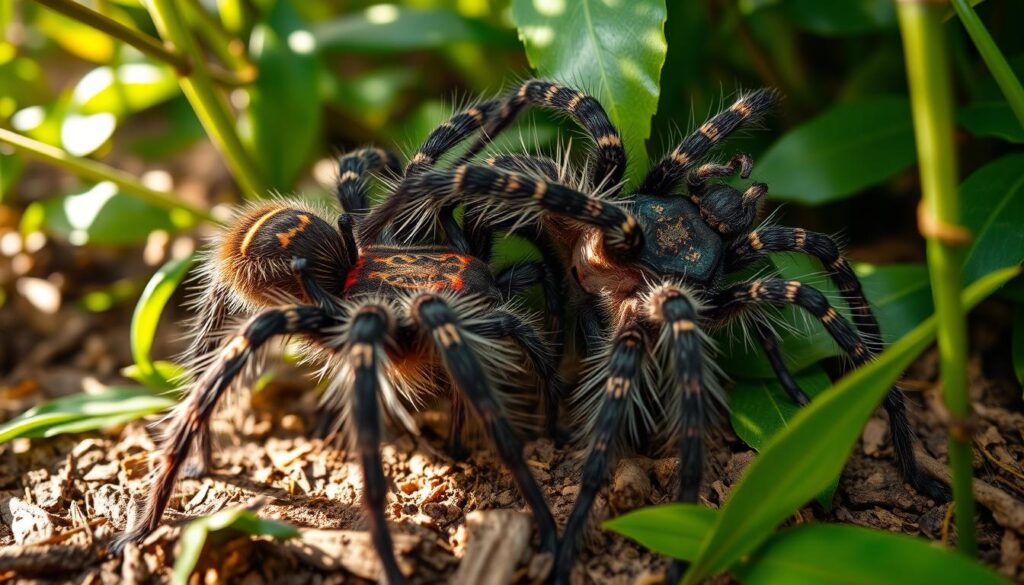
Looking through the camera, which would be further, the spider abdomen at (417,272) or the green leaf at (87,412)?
the green leaf at (87,412)

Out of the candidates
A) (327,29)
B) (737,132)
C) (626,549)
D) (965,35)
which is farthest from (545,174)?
(965,35)

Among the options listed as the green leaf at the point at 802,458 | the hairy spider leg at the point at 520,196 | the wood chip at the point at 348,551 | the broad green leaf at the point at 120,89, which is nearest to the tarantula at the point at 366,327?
the wood chip at the point at 348,551

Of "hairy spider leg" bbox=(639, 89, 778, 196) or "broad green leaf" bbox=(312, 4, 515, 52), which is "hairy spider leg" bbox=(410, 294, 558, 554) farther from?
"broad green leaf" bbox=(312, 4, 515, 52)

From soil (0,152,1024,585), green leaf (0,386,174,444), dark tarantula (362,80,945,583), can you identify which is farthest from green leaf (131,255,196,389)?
dark tarantula (362,80,945,583)

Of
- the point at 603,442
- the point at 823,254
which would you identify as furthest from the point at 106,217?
the point at 823,254

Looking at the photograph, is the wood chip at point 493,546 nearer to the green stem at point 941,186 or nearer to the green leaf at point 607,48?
the green stem at point 941,186

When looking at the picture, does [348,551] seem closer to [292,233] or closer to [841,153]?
[292,233]
